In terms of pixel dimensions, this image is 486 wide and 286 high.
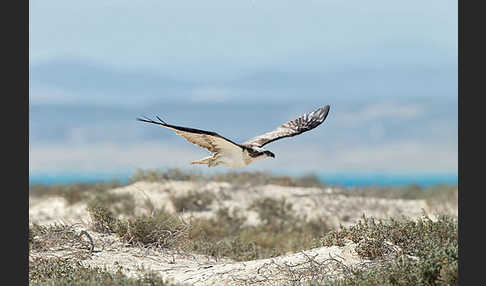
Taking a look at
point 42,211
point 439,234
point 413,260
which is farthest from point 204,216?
point 413,260

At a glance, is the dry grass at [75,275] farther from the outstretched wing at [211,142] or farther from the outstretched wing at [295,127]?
the outstretched wing at [295,127]

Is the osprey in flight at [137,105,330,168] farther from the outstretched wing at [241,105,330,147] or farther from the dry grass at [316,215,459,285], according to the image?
the dry grass at [316,215,459,285]

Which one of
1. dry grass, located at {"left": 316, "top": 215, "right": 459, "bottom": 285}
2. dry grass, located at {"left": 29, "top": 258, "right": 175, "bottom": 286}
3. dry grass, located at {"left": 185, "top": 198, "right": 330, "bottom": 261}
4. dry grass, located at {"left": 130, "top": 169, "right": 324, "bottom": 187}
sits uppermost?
dry grass, located at {"left": 130, "top": 169, "right": 324, "bottom": 187}

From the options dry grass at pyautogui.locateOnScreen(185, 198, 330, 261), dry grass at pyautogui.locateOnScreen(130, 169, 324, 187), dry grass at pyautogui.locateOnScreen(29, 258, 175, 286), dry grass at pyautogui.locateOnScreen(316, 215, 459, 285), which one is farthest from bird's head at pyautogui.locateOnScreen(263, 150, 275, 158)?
dry grass at pyautogui.locateOnScreen(130, 169, 324, 187)

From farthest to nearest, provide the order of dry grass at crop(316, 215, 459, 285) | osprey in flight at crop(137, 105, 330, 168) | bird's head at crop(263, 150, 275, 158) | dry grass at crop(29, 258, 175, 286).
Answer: bird's head at crop(263, 150, 275, 158) → osprey in flight at crop(137, 105, 330, 168) → dry grass at crop(316, 215, 459, 285) → dry grass at crop(29, 258, 175, 286)

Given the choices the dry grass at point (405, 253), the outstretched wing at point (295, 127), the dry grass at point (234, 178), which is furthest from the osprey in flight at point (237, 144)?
the dry grass at point (234, 178)

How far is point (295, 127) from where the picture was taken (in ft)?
33.6

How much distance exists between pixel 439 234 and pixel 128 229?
4.48m

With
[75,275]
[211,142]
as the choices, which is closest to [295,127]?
[211,142]

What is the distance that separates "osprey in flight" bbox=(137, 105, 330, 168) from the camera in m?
7.64

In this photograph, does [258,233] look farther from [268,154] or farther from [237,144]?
[237,144]

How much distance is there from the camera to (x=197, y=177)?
2061 cm

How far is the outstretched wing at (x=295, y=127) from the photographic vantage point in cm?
977

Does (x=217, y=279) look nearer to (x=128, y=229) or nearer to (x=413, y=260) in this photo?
(x=413, y=260)
